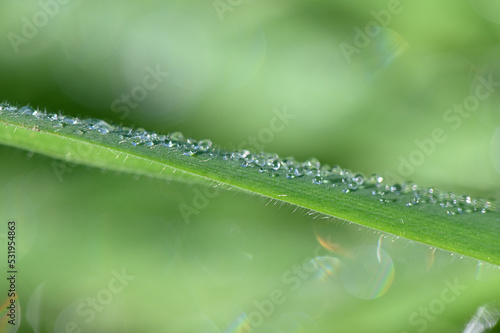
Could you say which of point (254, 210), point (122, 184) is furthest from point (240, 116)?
point (122, 184)

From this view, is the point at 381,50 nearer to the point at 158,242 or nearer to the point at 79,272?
the point at 158,242

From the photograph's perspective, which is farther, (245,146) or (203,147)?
(245,146)

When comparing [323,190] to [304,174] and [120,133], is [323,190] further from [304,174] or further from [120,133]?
[120,133]

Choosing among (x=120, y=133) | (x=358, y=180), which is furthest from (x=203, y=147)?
(x=358, y=180)

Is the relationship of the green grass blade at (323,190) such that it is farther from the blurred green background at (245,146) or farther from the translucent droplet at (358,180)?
the blurred green background at (245,146)

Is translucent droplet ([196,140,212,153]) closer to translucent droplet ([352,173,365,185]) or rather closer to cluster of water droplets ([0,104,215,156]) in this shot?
cluster of water droplets ([0,104,215,156])

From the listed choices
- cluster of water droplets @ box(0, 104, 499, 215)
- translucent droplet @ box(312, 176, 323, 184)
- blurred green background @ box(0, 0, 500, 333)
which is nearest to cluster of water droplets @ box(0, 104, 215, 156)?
cluster of water droplets @ box(0, 104, 499, 215)
